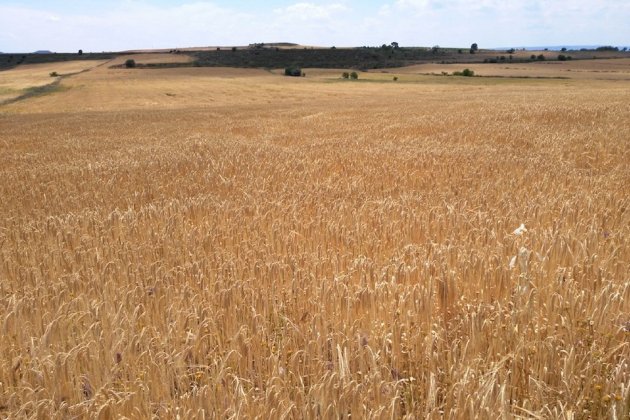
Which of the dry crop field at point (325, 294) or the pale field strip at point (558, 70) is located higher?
the pale field strip at point (558, 70)

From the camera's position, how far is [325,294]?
339 cm

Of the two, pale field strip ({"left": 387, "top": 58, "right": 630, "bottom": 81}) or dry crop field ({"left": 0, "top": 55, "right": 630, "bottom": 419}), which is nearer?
dry crop field ({"left": 0, "top": 55, "right": 630, "bottom": 419})

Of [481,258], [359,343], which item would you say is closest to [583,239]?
[481,258]

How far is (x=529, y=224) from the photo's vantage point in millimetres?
4945

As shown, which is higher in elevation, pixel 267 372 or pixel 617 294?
pixel 617 294

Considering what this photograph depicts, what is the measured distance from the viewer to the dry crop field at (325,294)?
243cm

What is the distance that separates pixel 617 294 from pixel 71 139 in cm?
1688

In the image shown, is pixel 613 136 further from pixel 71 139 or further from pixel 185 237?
pixel 71 139

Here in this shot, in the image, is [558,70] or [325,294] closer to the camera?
[325,294]

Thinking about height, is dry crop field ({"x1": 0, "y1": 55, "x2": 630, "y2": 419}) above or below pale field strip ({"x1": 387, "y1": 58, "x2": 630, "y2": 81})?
below

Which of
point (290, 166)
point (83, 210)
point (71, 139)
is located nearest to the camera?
point (83, 210)

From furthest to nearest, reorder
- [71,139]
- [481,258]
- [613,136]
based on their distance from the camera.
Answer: [71,139] → [613,136] → [481,258]

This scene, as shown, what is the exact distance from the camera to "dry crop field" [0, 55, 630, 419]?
2432 mm

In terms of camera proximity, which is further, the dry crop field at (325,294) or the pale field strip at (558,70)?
the pale field strip at (558,70)
